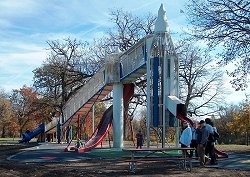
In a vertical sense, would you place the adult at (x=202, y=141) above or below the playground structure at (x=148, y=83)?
below

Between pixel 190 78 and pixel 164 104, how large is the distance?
23834 millimetres

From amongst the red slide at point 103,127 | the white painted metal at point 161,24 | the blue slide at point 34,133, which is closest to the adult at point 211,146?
the white painted metal at point 161,24

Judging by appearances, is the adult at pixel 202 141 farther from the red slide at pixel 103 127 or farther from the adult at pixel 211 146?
the red slide at pixel 103 127

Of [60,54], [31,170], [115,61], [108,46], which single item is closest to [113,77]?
[115,61]

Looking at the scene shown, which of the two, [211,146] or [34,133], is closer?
[211,146]

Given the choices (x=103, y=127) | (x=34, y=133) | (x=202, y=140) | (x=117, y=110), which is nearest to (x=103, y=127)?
(x=103, y=127)

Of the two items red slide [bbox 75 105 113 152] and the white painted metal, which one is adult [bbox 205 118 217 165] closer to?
the white painted metal

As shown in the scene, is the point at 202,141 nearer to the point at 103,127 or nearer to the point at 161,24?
the point at 161,24

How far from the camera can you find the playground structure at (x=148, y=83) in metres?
21.9

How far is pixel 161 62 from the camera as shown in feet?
74.1

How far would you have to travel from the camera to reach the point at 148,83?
22219mm

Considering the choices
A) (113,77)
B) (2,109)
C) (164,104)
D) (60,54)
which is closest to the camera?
(164,104)

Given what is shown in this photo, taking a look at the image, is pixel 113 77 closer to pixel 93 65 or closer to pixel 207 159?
pixel 207 159

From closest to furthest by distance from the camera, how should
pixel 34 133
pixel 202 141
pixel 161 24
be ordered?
pixel 202 141 < pixel 161 24 < pixel 34 133
